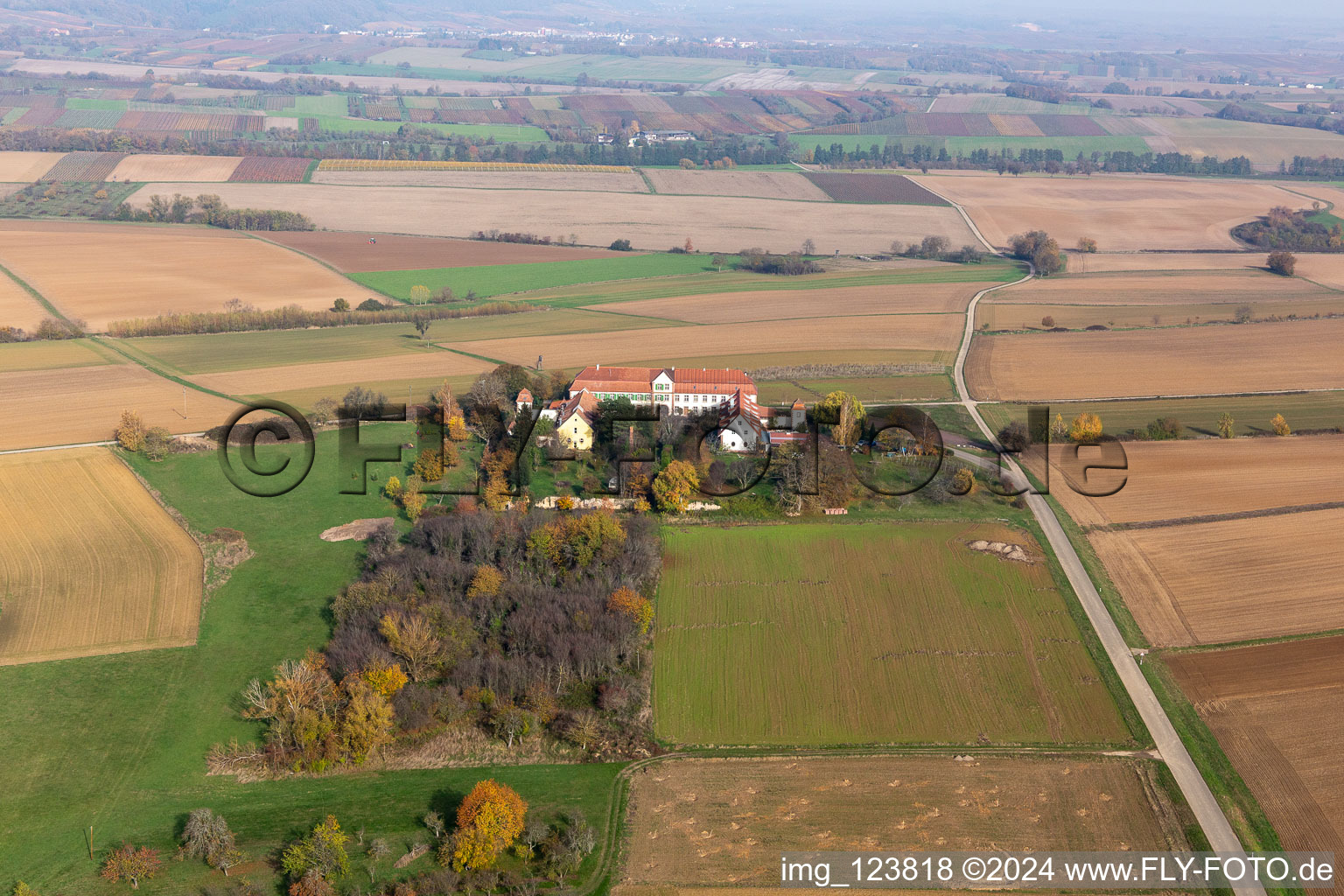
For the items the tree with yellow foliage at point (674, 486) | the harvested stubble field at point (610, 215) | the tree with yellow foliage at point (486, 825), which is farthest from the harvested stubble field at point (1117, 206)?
the tree with yellow foliage at point (486, 825)

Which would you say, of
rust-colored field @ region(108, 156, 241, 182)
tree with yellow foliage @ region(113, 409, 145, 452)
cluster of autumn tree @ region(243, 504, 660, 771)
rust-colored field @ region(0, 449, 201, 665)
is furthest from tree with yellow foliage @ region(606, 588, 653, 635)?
rust-colored field @ region(108, 156, 241, 182)

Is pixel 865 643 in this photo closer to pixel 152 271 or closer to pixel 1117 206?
pixel 152 271

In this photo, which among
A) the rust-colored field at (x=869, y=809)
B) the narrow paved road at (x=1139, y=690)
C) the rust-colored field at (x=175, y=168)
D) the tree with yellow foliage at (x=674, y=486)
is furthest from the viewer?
the rust-colored field at (x=175, y=168)

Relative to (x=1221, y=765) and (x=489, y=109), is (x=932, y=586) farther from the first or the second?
(x=489, y=109)

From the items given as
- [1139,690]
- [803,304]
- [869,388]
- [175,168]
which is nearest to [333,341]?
[803,304]

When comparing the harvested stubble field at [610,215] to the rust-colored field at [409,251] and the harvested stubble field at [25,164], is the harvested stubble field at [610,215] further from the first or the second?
the harvested stubble field at [25,164]
